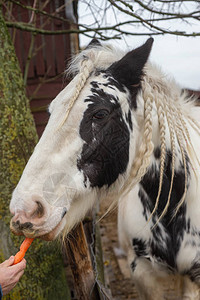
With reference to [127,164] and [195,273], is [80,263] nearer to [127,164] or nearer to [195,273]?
[195,273]

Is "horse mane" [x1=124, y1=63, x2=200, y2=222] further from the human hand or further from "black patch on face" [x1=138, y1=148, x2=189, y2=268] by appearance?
the human hand

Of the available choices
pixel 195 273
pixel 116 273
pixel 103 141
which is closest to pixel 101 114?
pixel 103 141

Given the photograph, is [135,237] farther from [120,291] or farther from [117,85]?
[120,291]

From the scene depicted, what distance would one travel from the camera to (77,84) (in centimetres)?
203

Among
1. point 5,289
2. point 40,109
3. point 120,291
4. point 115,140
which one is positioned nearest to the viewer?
point 5,289

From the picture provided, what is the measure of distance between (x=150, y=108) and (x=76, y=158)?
62 cm

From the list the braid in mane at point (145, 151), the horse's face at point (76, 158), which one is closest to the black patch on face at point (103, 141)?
the horse's face at point (76, 158)

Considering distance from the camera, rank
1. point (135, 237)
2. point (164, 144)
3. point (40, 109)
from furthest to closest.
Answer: point (40, 109) < point (135, 237) < point (164, 144)

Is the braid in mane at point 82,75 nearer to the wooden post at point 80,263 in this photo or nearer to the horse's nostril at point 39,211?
the horse's nostril at point 39,211

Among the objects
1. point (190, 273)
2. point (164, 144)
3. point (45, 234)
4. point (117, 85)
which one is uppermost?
point (117, 85)

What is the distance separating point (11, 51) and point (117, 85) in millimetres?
1530

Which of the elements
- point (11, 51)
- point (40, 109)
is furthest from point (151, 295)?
point (40, 109)

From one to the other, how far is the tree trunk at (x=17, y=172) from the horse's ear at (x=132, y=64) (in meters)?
1.18

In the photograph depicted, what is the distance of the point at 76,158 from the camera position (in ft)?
6.24
